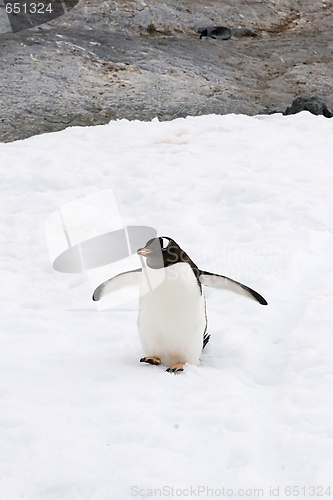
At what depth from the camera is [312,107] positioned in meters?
8.59

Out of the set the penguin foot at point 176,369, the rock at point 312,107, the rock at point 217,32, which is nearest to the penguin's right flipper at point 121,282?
the penguin foot at point 176,369

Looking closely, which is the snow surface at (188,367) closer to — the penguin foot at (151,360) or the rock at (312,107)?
the penguin foot at (151,360)

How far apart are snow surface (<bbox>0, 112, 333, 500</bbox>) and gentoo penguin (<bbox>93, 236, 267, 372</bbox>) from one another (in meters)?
0.14

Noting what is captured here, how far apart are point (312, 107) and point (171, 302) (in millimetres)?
6583

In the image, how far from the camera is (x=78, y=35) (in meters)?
11.3

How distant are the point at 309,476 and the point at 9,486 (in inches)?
47.6

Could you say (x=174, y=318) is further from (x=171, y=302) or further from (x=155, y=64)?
(x=155, y=64)

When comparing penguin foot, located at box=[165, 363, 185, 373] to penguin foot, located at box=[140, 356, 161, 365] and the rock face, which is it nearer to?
penguin foot, located at box=[140, 356, 161, 365]

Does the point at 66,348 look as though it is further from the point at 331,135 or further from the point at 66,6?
the point at 66,6

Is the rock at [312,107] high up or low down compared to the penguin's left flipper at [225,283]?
down

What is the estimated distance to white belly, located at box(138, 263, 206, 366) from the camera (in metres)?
2.97

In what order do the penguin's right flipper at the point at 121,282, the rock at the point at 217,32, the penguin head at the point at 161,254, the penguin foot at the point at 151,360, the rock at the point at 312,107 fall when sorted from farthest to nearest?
the rock at the point at 217,32 → the rock at the point at 312,107 → the penguin's right flipper at the point at 121,282 → the penguin foot at the point at 151,360 → the penguin head at the point at 161,254

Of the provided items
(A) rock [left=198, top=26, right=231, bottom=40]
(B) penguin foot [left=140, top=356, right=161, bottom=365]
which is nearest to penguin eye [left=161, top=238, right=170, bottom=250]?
(B) penguin foot [left=140, top=356, right=161, bottom=365]

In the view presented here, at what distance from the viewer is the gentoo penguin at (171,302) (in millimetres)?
2951
